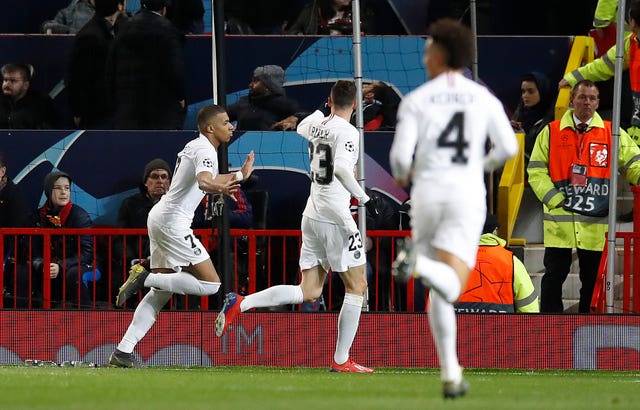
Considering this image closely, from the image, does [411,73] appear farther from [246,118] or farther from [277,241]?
[277,241]

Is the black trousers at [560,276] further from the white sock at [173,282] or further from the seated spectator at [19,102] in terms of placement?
the seated spectator at [19,102]

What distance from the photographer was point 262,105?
1608cm

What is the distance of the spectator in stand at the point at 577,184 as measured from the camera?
45.8 feet

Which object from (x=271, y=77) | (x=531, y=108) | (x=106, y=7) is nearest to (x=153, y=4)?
(x=106, y=7)

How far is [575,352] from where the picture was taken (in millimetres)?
13047

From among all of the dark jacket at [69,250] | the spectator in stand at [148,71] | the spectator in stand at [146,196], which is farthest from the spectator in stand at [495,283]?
the spectator in stand at [148,71]

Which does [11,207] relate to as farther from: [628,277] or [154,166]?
[628,277]

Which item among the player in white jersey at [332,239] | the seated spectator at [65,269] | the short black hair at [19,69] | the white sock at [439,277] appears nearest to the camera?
the white sock at [439,277]

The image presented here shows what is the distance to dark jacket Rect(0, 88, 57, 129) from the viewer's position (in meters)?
16.2

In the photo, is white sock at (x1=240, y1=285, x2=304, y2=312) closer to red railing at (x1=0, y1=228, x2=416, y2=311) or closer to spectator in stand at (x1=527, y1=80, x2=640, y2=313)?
red railing at (x1=0, y1=228, x2=416, y2=311)

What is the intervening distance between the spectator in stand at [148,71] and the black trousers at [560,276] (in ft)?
14.5

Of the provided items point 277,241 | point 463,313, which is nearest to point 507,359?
point 463,313

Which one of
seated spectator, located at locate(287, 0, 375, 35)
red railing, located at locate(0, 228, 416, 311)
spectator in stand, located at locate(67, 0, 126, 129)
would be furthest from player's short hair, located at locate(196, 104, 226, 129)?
seated spectator, located at locate(287, 0, 375, 35)

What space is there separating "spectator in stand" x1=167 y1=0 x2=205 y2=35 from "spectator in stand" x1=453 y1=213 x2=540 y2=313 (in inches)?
228
